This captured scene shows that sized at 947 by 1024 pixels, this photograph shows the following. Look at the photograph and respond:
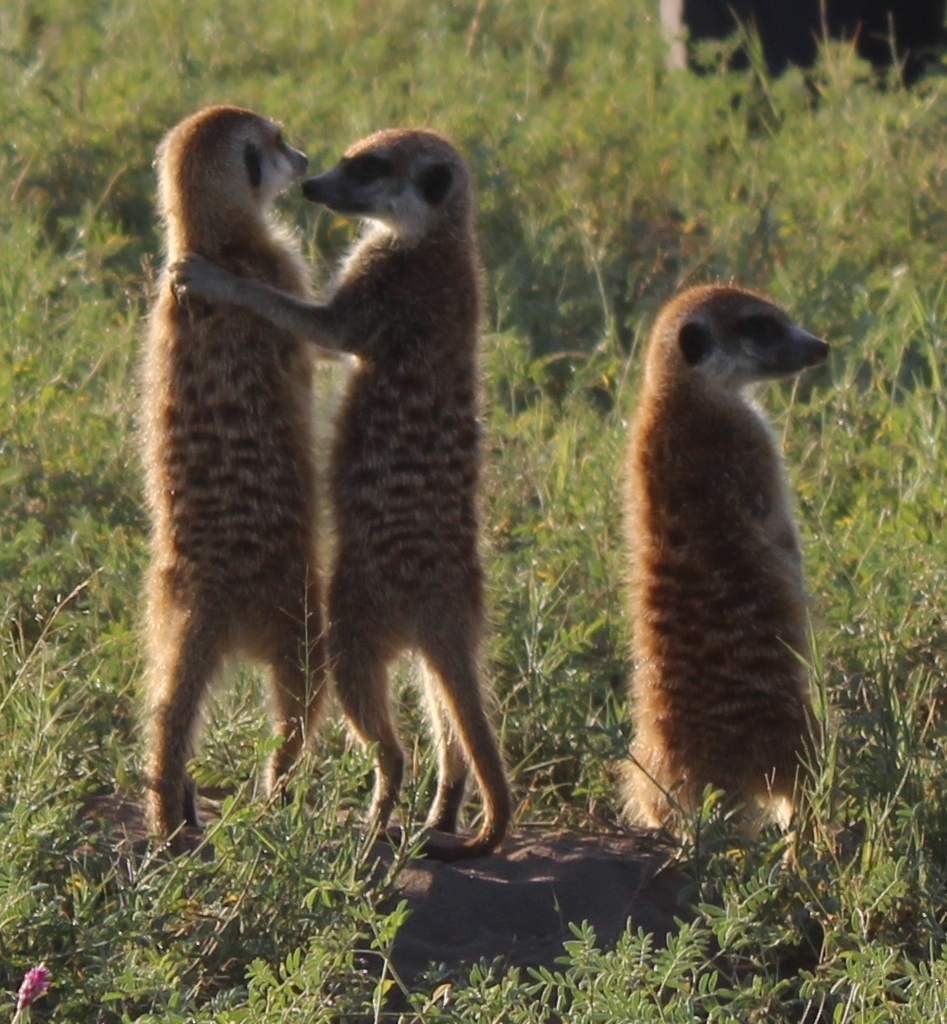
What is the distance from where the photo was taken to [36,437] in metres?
4.51

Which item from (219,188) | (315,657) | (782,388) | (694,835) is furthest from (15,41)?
(694,835)

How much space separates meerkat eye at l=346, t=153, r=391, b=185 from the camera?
147 inches

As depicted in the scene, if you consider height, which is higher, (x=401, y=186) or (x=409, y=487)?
(x=401, y=186)

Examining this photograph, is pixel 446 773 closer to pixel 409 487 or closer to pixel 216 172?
pixel 409 487

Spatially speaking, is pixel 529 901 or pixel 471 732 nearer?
pixel 529 901

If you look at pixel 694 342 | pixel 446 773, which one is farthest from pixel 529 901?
Result: pixel 694 342

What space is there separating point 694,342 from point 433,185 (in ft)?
2.03

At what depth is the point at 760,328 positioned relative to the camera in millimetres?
3754

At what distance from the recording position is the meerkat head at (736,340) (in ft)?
12.0

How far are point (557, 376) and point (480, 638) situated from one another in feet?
7.21

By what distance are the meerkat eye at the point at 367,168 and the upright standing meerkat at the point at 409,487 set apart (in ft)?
0.25

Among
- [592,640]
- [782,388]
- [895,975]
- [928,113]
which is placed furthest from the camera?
[928,113]

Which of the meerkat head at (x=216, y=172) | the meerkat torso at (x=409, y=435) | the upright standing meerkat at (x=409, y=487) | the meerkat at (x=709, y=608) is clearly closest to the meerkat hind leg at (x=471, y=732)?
the upright standing meerkat at (x=409, y=487)

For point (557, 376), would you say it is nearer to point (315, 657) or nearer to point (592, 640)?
point (592, 640)
